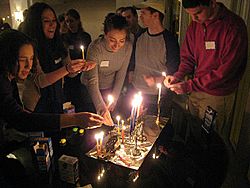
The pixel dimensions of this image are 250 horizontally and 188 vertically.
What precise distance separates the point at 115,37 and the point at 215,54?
2.91 ft

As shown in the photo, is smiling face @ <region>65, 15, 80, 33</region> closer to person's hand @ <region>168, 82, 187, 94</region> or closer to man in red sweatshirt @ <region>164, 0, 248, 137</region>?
man in red sweatshirt @ <region>164, 0, 248, 137</region>

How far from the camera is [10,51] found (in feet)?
4.84

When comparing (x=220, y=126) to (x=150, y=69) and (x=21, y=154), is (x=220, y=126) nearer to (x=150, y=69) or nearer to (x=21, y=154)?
(x=150, y=69)

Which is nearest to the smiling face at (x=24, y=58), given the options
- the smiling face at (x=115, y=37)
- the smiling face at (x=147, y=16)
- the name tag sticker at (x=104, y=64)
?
the smiling face at (x=115, y=37)

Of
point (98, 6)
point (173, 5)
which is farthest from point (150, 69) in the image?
point (98, 6)

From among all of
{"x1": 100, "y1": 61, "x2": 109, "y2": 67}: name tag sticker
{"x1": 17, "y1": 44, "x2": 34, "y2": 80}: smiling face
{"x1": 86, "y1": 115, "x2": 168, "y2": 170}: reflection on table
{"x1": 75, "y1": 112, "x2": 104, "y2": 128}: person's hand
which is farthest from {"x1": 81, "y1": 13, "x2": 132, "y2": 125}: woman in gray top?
{"x1": 17, "y1": 44, "x2": 34, "y2": 80}: smiling face

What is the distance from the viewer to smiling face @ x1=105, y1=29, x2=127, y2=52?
2115 mm

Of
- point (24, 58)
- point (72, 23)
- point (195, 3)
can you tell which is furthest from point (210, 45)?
point (72, 23)

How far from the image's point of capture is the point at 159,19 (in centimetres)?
255

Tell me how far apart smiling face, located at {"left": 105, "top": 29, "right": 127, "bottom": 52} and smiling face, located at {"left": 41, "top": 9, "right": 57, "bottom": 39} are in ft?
1.92

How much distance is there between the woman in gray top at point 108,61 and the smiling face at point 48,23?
0.42 m

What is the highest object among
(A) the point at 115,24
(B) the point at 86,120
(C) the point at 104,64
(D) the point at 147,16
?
(D) the point at 147,16

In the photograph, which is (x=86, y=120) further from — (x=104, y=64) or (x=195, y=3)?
(x=195, y=3)

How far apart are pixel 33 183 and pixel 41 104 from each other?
54.5 inches
